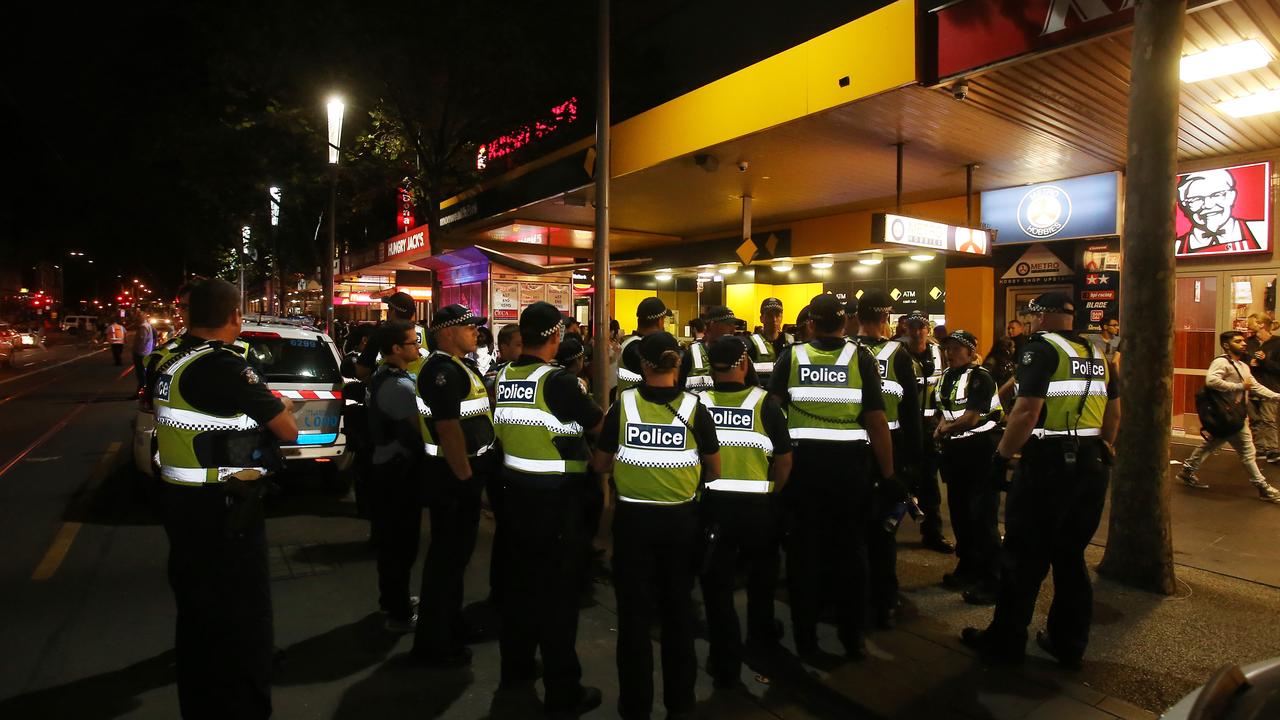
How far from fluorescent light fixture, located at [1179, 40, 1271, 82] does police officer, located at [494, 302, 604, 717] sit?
24.7 ft

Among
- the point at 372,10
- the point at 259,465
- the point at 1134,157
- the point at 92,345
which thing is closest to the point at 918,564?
the point at 1134,157

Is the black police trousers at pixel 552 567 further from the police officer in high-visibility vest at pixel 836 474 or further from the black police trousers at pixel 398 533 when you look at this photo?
the police officer in high-visibility vest at pixel 836 474

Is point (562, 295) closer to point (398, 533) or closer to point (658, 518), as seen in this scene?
point (398, 533)

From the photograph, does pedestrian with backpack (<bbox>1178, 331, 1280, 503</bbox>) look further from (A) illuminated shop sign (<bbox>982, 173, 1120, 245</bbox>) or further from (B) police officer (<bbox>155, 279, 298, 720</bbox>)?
(B) police officer (<bbox>155, 279, 298, 720</bbox>)

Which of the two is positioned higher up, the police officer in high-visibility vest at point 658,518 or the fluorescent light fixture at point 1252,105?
the fluorescent light fixture at point 1252,105

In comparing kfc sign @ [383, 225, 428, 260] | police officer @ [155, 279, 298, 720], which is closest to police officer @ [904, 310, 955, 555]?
police officer @ [155, 279, 298, 720]

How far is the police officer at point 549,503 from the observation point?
3.78 metres

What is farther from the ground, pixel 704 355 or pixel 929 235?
pixel 929 235

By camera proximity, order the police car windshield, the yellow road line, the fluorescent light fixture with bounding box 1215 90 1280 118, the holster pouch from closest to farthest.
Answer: the holster pouch → the yellow road line → the police car windshield → the fluorescent light fixture with bounding box 1215 90 1280 118

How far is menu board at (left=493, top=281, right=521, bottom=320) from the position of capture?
13.4 metres

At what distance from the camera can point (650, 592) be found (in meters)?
3.55

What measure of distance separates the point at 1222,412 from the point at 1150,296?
397 cm

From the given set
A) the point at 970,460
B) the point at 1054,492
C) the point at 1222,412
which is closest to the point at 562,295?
the point at 970,460

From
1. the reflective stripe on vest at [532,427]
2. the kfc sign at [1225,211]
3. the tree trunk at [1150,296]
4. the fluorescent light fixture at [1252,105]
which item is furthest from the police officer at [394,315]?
the kfc sign at [1225,211]
